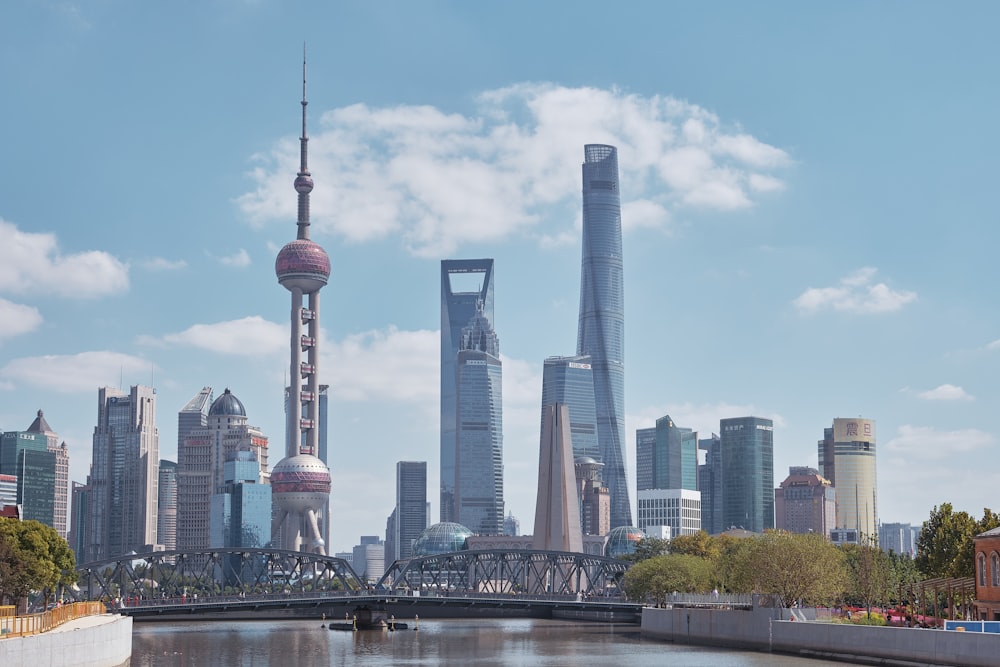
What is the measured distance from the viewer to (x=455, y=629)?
189 meters

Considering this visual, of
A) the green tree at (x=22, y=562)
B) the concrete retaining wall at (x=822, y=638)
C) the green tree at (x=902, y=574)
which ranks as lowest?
the concrete retaining wall at (x=822, y=638)

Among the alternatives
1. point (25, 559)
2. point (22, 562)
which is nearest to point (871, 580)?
point (25, 559)

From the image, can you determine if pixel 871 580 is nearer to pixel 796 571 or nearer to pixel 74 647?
pixel 796 571

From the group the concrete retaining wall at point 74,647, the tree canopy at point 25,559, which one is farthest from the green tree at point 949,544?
the tree canopy at point 25,559

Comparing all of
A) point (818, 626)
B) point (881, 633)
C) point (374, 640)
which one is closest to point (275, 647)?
point (374, 640)

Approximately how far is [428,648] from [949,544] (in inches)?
1915

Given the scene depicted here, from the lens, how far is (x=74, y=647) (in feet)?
261

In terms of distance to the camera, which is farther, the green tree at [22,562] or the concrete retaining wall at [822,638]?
the green tree at [22,562]

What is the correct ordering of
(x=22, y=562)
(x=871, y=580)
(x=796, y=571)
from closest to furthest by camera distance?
(x=22, y=562), (x=796, y=571), (x=871, y=580)

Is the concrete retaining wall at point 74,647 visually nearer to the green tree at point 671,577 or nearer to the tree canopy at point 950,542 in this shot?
the tree canopy at point 950,542

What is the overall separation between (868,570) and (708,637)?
18457 millimetres

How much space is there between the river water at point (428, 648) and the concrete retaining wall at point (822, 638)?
2.08 meters

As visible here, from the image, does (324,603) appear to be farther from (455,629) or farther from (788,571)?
(788,571)

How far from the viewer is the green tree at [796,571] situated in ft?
416
